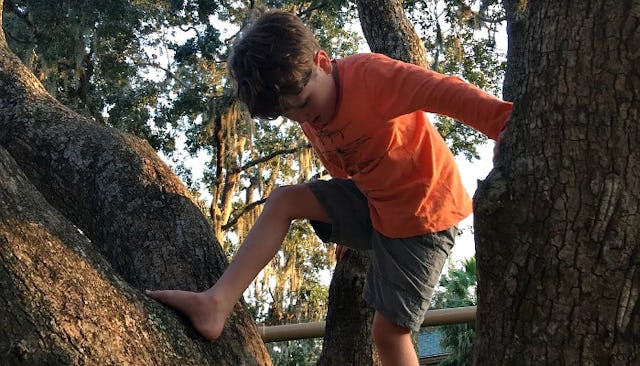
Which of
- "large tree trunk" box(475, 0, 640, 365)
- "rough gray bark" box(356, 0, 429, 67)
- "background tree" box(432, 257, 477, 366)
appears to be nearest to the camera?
"large tree trunk" box(475, 0, 640, 365)

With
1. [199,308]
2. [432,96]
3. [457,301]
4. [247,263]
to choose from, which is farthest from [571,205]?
[457,301]

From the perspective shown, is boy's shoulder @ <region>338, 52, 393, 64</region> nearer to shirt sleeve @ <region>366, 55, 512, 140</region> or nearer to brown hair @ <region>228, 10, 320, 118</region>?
shirt sleeve @ <region>366, 55, 512, 140</region>

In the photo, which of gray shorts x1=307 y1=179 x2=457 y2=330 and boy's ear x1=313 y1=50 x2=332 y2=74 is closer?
boy's ear x1=313 y1=50 x2=332 y2=74

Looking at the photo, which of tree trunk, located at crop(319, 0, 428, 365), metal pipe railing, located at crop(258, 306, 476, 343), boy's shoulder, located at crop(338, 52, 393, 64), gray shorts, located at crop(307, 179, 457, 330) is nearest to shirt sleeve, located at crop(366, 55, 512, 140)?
boy's shoulder, located at crop(338, 52, 393, 64)

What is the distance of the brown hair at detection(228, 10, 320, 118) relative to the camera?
175 centimetres

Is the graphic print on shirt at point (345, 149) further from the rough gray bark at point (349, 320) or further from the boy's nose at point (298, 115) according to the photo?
the rough gray bark at point (349, 320)

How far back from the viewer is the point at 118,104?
391 inches

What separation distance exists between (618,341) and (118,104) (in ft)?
31.1

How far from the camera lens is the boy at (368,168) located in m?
1.75

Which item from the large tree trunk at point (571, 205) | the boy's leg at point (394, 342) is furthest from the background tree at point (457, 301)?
the large tree trunk at point (571, 205)

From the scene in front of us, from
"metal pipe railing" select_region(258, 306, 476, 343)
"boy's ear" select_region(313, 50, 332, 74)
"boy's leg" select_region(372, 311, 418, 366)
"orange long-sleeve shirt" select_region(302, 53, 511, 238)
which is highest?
"boy's ear" select_region(313, 50, 332, 74)

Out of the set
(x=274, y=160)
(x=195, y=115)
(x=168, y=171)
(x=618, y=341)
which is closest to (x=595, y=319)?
(x=618, y=341)

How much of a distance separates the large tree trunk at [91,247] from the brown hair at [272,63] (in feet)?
1.17

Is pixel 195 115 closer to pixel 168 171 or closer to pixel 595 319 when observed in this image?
pixel 168 171
